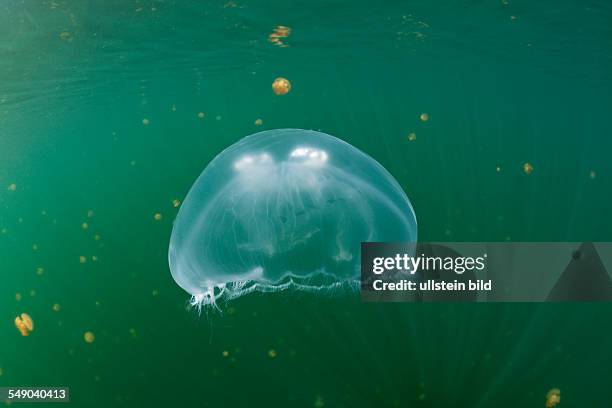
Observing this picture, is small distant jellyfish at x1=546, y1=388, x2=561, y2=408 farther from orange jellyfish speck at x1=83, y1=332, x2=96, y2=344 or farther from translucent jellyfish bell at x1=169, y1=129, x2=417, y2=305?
orange jellyfish speck at x1=83, y1=332, x2=96, y2=344

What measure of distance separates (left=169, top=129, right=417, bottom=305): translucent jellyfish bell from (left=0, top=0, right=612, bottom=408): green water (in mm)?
601

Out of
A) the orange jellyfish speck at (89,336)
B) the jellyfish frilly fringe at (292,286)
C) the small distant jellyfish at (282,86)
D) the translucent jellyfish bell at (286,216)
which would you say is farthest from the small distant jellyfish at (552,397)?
the orange jellyfish speck at (89,336)

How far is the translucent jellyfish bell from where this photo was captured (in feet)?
10.5

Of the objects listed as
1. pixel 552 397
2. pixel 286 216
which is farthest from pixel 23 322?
pixel 552 397

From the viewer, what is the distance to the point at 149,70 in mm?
5918

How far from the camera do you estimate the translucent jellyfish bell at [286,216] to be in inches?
126

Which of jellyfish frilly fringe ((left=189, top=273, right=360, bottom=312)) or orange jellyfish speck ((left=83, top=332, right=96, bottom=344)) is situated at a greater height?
jellyfish frilly fringe ((left=189, top=273, right=360, bottom=312))

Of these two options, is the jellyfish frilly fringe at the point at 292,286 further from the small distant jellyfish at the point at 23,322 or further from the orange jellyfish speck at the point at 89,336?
the small distant jellyfish at the point at 23,322

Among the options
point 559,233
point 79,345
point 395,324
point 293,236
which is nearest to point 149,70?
point 79,345

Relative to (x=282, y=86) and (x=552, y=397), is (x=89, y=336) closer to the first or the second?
(x=282, y=86)

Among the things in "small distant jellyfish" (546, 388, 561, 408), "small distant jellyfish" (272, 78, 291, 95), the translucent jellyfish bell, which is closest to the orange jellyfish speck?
the translucent jellyfish bell

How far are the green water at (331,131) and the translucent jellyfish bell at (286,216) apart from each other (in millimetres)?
601

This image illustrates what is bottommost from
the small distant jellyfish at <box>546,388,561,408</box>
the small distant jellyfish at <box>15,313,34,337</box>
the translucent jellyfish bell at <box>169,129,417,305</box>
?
the small distant jellyfish at <box>546,388,561,408</box>

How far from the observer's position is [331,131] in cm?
823
